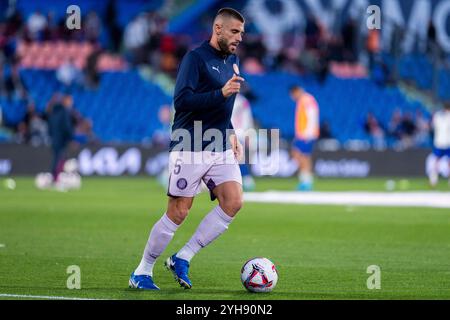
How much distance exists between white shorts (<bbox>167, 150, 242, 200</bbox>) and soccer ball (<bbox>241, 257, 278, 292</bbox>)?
866 millimetres

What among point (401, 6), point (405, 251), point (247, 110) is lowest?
point (405, 251)

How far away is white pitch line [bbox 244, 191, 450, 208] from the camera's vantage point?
73.5 feet

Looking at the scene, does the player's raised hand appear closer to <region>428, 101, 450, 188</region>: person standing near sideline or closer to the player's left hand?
the player's left hand

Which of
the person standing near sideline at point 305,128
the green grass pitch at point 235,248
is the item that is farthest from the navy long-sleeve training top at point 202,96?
the person standing near sideline at point 305,128

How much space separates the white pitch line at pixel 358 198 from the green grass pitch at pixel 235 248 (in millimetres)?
1239

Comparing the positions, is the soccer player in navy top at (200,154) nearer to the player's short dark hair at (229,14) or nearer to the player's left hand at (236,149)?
the player's short dark hair at (229,14)

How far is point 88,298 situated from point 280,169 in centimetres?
2564

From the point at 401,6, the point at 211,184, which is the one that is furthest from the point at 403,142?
the point at 211,184

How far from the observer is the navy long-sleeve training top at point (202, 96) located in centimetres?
957

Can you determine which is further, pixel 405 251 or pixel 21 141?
pixel 21 141

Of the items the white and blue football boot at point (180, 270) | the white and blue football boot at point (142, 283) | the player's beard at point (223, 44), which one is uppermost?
the player's beard at point (223, 44)

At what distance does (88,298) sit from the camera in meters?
8.87

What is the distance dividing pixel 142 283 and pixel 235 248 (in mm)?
4256
